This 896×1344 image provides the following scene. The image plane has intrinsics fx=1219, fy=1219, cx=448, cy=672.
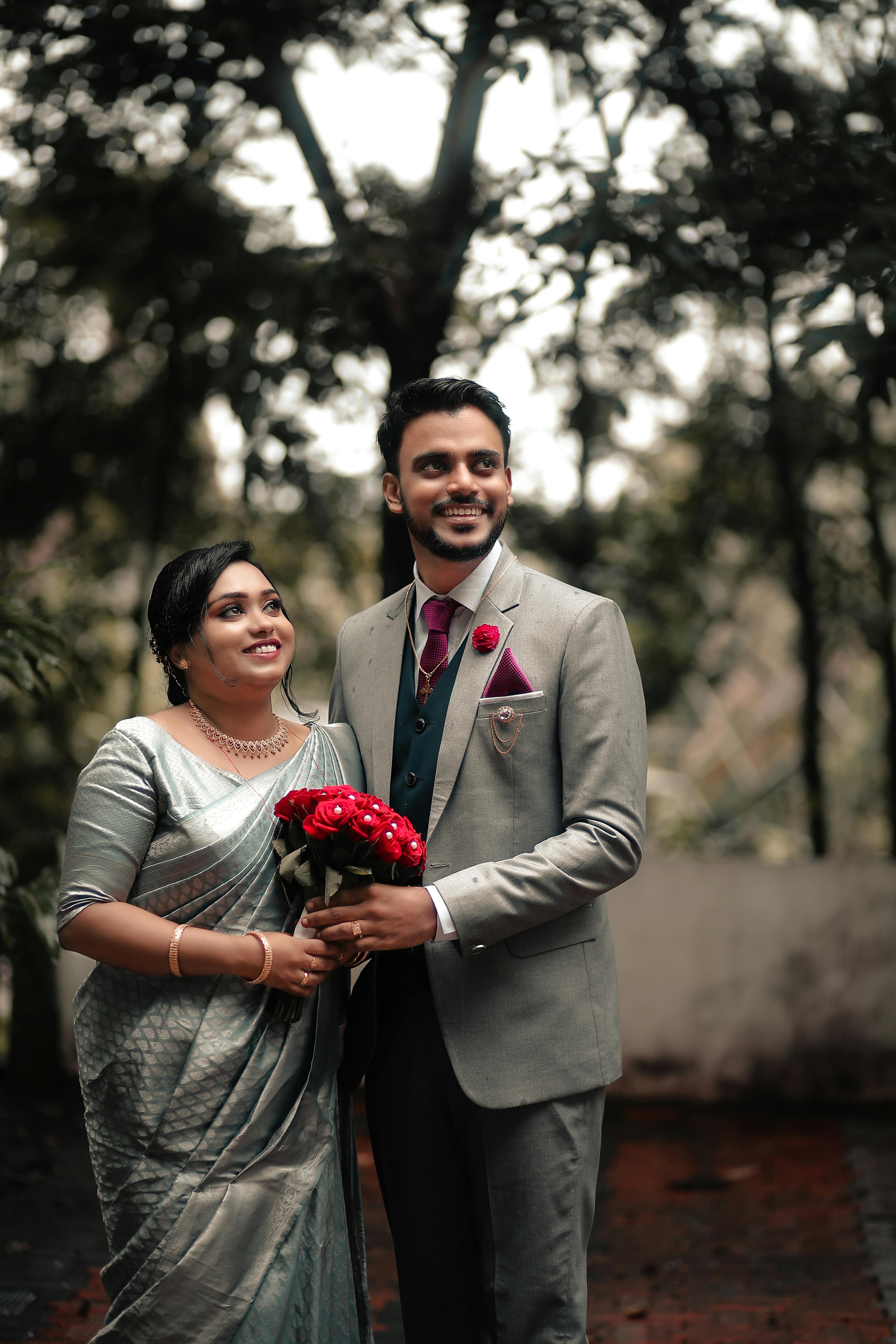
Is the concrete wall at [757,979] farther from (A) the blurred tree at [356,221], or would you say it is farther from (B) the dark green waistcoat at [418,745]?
(B) the dark green waistcoat at [418,745]

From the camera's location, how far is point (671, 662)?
796cm

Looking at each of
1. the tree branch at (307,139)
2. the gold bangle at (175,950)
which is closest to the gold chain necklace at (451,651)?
the gold bangle at (175,950)

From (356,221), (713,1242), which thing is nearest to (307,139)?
(356,221)

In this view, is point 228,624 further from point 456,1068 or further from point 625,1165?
point 625,1165

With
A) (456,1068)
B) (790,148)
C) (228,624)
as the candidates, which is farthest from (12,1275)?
(790,148)

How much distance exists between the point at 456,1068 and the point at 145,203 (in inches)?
186

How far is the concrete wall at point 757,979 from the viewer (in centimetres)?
645

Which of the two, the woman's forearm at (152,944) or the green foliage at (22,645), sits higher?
the green foliage at (22,645)

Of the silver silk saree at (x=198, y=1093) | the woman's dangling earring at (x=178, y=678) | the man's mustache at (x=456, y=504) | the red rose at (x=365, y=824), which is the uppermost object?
the man's mustache at (x=456, y=504)

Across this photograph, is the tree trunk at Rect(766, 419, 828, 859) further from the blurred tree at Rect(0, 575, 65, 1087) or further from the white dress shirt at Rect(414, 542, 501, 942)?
the white dress shirt at Rect(414, 542, 501, 942)

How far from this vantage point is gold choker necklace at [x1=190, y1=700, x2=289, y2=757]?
8.50ft

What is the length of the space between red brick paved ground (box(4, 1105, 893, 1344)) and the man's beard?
267 centimetres

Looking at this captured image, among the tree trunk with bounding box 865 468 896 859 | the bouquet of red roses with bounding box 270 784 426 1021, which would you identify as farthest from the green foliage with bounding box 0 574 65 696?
the tree trunk with bounding box 865 468 896 859

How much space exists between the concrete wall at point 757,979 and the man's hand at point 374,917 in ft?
14.2
